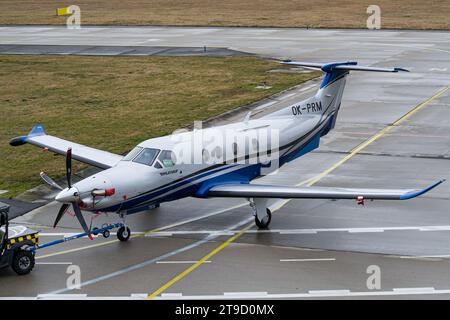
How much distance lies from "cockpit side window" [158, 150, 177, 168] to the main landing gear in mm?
3038

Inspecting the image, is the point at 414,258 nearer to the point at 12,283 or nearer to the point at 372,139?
the point at 12,283

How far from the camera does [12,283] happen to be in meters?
23.1

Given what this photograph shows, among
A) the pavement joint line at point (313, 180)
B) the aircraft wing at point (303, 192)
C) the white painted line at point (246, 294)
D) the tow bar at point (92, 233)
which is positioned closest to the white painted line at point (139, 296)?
the pavement joint line at point (313, 180)

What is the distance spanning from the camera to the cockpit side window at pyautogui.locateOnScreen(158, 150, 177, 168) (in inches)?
1048

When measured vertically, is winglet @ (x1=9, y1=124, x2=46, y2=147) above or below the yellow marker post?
below

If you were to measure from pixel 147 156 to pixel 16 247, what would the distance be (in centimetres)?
552

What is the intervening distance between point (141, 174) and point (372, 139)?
697 inches

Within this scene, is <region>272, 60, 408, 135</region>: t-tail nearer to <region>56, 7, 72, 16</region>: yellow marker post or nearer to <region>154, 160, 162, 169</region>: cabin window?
<region>154, 160, 162, 169</region>: cabin window

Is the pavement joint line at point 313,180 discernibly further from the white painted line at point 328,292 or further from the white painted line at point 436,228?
the white painted line at point 436,228

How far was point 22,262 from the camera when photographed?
23.5 meters

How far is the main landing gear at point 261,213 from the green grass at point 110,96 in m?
10.3

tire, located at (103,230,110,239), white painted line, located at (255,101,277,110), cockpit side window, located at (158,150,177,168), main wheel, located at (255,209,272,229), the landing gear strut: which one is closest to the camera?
tire, located at (103,230,110,239)

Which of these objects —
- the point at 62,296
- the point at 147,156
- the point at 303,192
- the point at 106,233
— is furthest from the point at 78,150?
the point at 62,296

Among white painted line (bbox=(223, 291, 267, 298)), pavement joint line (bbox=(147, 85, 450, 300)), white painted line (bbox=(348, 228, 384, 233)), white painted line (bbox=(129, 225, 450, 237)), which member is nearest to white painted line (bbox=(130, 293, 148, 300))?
pavement joint line (bbox=(147, 85, 450, 300))
